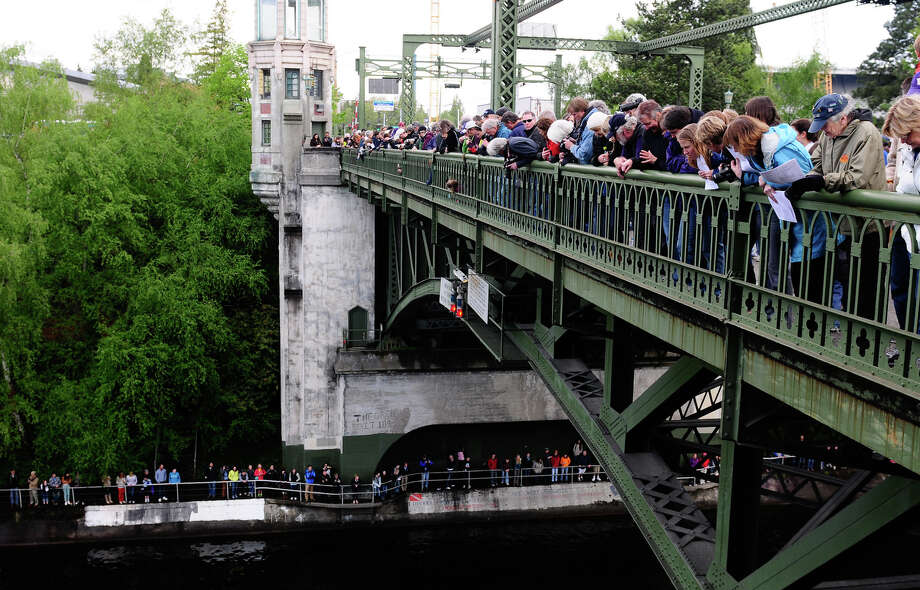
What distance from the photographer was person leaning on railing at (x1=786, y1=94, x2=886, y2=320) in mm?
5129

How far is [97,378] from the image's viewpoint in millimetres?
28438

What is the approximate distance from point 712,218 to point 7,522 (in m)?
25.6

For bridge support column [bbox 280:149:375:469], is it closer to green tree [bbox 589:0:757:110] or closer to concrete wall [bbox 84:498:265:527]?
concrete wall [bbox 84:498:265:527]

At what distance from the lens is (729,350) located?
20.4 feet

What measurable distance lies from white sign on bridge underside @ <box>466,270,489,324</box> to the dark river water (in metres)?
13.4

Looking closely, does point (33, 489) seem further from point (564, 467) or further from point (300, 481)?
point (564, 467)

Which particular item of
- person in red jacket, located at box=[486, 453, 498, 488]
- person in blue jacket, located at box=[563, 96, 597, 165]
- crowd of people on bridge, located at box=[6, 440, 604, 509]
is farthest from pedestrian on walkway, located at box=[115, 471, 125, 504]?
person in blue jacket, located at box=[563, 96, 597, 165]

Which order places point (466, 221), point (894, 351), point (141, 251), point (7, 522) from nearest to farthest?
point (894, 351), point (466, 221), point (7, 522), point (141, 251)

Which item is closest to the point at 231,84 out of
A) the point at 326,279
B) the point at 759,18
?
the point at 326,279

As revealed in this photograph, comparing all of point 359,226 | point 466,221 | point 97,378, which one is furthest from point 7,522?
point 466,221

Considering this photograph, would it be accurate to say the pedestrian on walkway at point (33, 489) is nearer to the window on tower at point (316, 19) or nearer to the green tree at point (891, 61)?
the window on tower at point (316, 19)

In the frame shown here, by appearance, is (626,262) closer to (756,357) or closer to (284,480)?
(756,357)

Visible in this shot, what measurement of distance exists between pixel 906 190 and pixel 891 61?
4019 cm

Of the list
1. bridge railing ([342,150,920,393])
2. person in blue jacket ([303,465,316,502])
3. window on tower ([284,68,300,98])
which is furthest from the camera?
window on tower ([284,68,300,98])
